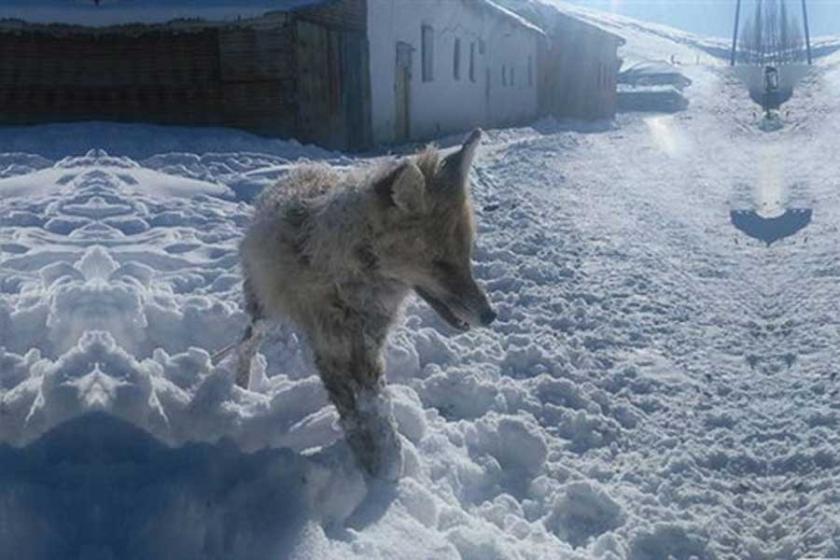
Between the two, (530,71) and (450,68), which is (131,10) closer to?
(450,68)

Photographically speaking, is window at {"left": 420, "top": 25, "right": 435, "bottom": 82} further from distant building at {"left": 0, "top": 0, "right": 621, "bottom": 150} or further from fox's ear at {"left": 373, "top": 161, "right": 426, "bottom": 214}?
fox's ear at {"left": 373, "top": 161, "right": 426, "bottom": 214}

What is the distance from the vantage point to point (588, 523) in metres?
4.71

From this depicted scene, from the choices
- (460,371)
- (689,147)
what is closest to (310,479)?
(460,371)

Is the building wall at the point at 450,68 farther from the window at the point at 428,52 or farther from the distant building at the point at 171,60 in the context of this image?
the distant building at the point at 171,60

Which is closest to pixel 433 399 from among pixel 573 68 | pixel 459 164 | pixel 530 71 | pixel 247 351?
pixel 247 351

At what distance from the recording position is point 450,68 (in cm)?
2544

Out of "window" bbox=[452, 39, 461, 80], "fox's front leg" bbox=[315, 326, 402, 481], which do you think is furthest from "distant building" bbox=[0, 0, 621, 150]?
"fox's front leg" bbox=[315, 326, 402, 481]

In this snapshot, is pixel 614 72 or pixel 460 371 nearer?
pixel 460 371

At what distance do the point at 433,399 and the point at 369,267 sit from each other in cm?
187

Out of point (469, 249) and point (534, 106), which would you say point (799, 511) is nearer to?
point (469, 249)

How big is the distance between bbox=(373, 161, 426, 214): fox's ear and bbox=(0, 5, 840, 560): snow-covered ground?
46.3 inches

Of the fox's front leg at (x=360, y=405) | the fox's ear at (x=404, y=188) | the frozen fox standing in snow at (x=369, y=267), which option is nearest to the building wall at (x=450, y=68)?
the frozen fox standing in snow at (x=369, y=267)

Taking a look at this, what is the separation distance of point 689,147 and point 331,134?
11490 millimetres

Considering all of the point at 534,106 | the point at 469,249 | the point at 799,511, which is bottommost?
the point at 534,106
